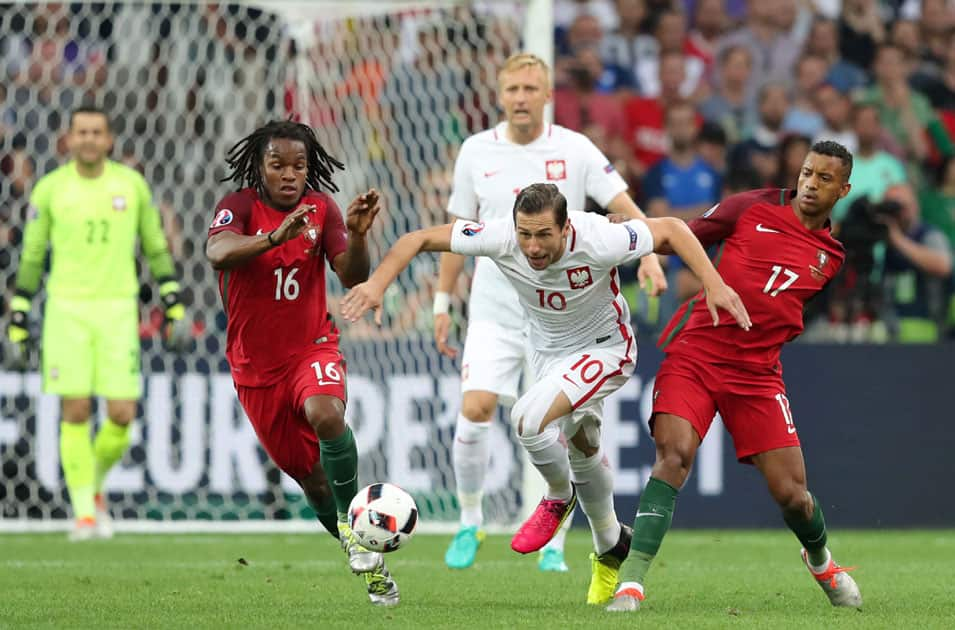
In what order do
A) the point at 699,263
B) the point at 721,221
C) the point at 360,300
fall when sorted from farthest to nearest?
the point at 721,221, the point at 699,263, the point at 360,300

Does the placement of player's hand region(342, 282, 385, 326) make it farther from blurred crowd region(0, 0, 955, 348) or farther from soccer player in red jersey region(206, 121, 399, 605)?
blurred crowd region(0, 0, 955, 348)

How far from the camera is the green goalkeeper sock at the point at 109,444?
1059 cm

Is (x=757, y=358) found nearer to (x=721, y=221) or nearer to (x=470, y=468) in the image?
(x=721, y=221)

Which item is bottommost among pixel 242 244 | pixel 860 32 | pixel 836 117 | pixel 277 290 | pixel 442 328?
pixel 442 328

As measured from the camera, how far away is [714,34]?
1595 cm

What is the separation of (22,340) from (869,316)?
6.51 m

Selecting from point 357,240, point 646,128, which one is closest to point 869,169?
point 646,128

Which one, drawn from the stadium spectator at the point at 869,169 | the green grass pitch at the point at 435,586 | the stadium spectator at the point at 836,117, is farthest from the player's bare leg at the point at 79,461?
the stadium spectator at the point at 836,117

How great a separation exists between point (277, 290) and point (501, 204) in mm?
1826

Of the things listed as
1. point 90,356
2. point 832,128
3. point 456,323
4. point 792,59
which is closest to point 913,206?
point 832,128

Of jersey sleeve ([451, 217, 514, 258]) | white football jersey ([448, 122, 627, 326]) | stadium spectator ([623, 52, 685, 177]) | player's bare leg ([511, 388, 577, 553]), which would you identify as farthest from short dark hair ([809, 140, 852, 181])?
stadium spectator ([623, 52, 685, 177])

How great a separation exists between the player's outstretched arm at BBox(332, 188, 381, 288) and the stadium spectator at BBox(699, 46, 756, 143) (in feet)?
29.2

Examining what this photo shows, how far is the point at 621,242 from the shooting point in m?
6.57

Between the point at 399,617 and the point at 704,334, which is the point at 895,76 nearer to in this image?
the point at 704,334
